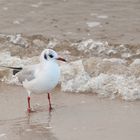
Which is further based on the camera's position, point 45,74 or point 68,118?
point 45,74

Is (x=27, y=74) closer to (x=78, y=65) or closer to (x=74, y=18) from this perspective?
(x=78, y=65)

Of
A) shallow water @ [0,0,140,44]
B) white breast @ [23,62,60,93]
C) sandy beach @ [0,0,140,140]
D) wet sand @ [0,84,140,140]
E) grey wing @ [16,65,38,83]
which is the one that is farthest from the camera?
shallow water @ [0,0,140,44]

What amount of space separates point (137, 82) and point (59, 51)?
2.27 m

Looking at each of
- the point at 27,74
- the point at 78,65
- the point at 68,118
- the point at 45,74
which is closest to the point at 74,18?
the point at 78,65

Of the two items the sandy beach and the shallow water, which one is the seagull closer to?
the sandy beach

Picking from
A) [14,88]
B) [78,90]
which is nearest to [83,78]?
[78,90]

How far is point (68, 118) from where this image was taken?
684cm

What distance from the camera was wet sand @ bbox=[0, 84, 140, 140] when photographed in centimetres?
622

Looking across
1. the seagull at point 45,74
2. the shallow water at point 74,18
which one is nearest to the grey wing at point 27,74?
the seagull at point 45,74

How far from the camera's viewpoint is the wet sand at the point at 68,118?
622 cm

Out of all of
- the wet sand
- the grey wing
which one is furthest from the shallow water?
the grey wing

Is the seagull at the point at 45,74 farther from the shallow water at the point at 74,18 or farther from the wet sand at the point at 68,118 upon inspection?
the shallow water at the point at 74,18

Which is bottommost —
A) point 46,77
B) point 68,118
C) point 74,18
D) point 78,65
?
point 68,118

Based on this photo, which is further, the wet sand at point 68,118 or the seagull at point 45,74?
the seagull at point 45,74
